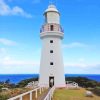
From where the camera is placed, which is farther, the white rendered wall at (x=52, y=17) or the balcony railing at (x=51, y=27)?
the white rendered wall at (x=52, y=17)

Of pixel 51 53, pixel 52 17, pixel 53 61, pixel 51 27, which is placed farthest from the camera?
pixel 52 17

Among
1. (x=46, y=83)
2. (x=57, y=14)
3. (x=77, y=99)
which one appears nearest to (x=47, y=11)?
(x=57, y=14)

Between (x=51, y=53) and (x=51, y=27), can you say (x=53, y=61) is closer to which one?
(x=51, y=53)

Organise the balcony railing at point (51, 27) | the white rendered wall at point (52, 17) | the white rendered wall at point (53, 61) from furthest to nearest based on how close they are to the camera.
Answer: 1. the white rendered wall at point (52, 17)
2. the balcony railing at point (51, 27)
3. the white rendered wall at point (53, 61)

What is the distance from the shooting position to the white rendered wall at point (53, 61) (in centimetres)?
3488

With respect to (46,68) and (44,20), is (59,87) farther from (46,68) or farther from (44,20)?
(44,20)

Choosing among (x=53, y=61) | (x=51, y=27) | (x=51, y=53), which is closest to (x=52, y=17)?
(x=51, y=27)

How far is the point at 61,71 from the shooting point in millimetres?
35438

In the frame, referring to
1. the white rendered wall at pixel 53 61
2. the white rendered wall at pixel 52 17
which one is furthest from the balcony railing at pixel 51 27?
the white rendered wall at pixel 53 61

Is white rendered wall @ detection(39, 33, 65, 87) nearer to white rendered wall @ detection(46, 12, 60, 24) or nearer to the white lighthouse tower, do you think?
the white lighthouse tower

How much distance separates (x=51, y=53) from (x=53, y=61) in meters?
1.18

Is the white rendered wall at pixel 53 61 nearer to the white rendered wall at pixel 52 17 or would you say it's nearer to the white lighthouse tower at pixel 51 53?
the white lighthouse tower at pixel 51 53

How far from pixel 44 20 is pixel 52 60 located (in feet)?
21.1

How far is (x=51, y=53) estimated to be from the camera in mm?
35312
